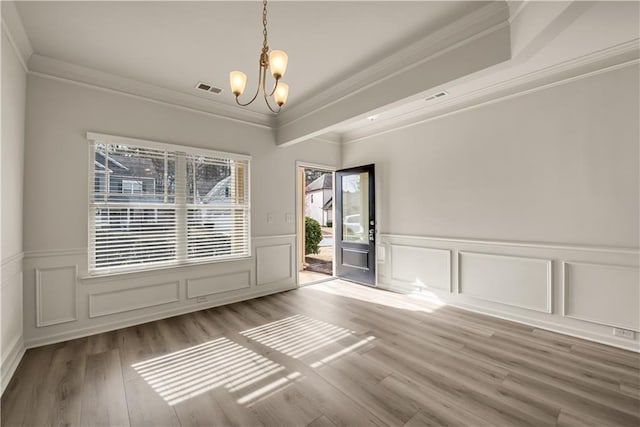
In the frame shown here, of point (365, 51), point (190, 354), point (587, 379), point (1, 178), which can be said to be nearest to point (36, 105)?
point (1, 178)

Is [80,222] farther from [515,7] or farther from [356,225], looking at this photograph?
[515,7]

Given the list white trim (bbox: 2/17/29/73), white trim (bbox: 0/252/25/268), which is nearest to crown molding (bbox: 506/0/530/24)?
white trim (bbox: 2/17/29/73)

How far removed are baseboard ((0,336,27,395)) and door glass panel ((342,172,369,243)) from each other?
4475 millimetres

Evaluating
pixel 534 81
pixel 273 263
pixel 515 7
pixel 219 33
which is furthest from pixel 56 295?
pixel 534 81

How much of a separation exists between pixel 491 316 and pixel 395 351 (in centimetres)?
171

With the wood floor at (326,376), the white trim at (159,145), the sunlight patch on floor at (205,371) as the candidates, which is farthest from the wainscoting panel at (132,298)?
the white trim at (159,145)

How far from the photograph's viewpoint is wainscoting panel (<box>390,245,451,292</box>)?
4.12 metres

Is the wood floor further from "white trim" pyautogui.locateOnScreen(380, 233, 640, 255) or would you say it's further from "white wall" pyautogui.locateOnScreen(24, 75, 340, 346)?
"white trim" pyautogui.locateOnScreen(380, 233, 640, 255)

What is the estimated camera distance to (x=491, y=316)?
3619 millimetres

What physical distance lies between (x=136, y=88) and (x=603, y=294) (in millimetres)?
5623

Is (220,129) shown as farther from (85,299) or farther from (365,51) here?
(85,299)

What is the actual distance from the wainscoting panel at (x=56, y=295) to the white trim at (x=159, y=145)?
1437mm

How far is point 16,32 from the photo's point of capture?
92.4 inches

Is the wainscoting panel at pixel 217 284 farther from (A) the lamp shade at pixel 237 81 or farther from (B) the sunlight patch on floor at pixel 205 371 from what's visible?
(A) the lamp shade at pixel 237 81
